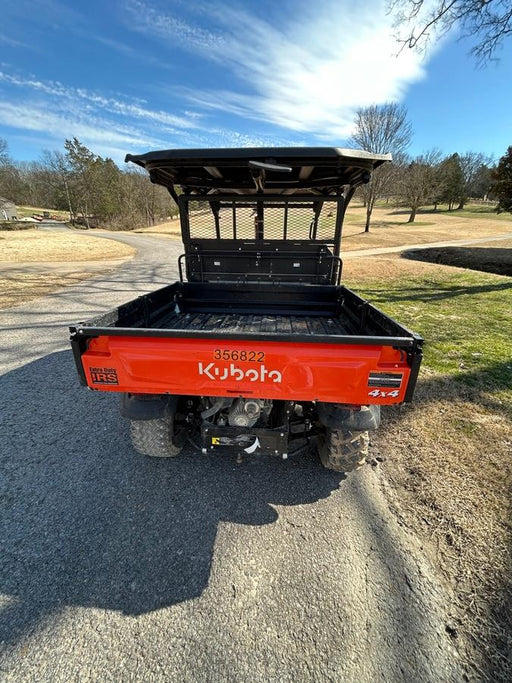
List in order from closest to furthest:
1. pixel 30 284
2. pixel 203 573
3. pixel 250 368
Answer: pixel 203 573 → pixel 250 368 → pixel 30 284

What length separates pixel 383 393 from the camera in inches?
79.3

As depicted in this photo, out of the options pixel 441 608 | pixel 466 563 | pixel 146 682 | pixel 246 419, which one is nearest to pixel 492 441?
pixel 466 563

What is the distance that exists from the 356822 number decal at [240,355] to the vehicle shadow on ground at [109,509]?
121cm

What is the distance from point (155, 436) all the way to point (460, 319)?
677 cm

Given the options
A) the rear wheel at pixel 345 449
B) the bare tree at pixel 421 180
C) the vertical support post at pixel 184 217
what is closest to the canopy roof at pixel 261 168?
the vertical support post at pixel 184 217

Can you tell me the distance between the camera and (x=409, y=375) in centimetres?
197

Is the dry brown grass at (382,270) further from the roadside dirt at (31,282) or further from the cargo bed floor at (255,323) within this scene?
the roadside dirt at (31,282)

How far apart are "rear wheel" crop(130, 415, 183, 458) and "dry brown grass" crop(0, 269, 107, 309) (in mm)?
7522

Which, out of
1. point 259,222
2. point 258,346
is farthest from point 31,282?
point 258,346

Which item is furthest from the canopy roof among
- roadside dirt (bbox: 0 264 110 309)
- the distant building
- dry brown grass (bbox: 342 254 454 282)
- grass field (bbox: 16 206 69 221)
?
grass field (bbox: 16 206 69 221)

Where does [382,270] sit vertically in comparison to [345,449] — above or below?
below

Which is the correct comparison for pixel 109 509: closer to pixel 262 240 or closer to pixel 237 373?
pixel 237 373

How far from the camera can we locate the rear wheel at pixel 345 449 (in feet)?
8.07

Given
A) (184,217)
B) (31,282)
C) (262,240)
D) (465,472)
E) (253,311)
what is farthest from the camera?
(31,282)
